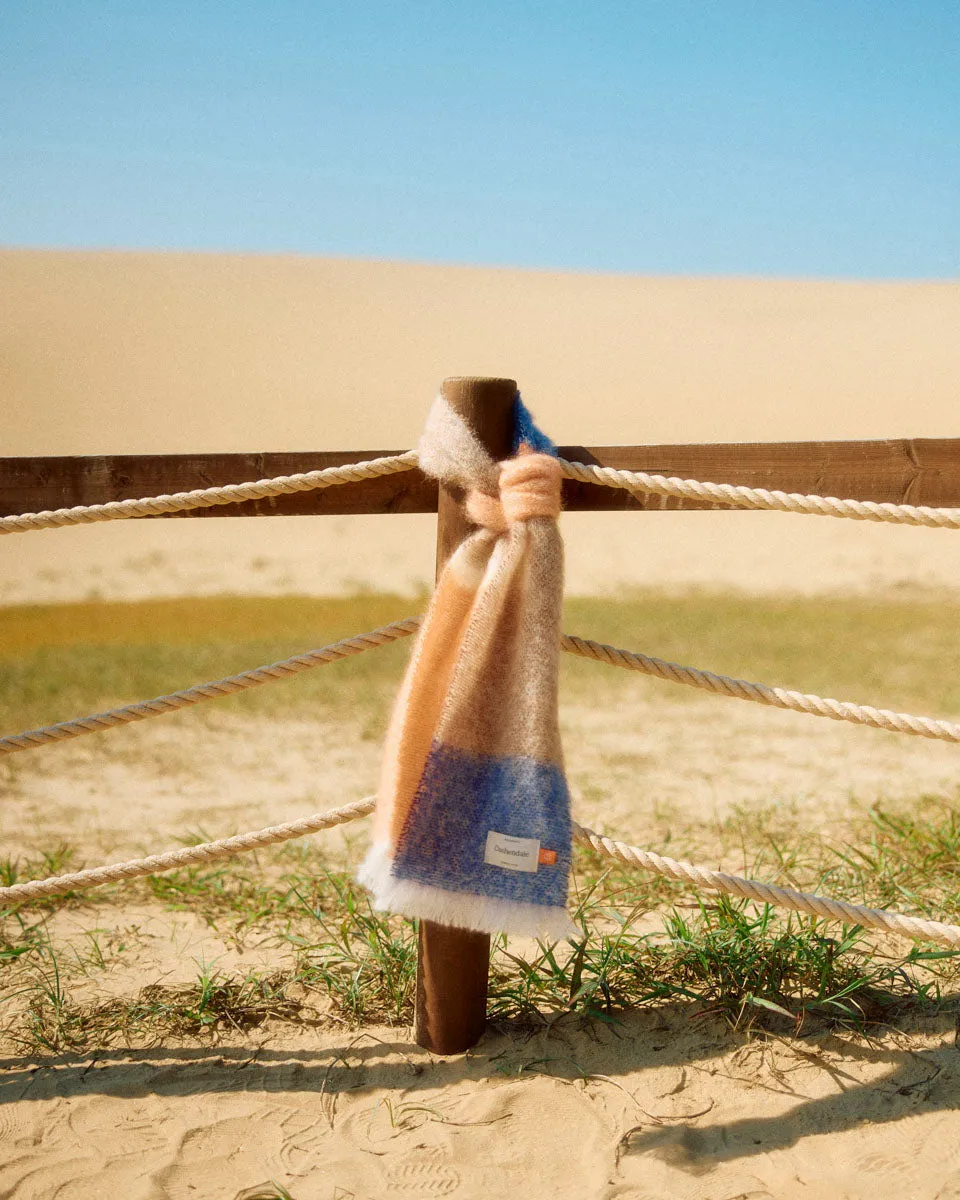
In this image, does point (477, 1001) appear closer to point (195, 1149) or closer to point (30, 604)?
point (195, 1149)

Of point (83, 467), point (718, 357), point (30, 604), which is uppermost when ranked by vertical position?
point (718, 357)

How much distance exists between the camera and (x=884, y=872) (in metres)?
3.00

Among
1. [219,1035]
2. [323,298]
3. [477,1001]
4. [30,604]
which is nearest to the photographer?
[477,1001]

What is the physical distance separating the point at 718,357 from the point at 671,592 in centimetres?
2253

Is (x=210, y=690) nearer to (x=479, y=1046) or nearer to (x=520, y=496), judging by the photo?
(x=520, y=496)

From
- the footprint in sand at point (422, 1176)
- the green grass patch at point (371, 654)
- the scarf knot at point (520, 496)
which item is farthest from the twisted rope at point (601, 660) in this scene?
the green grass patch at point (371, 654)

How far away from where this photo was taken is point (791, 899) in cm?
200

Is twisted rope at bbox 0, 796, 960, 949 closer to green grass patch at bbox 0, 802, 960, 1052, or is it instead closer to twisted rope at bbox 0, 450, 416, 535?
green grass patch at bbox 0, 802, 960, 1052

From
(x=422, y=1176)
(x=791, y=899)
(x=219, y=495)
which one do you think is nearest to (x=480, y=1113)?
(x=422, y=1176)

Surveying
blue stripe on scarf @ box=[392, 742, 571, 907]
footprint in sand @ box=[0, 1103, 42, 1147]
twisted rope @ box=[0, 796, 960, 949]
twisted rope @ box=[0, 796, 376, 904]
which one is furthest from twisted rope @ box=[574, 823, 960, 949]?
footprint in sand @ box=[0, 1103, 42, 1147]

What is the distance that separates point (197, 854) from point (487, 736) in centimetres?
75

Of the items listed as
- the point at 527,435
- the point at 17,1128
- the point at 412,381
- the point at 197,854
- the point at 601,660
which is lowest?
the point at 17,1128

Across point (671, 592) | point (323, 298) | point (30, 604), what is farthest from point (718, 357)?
point (30, 604)

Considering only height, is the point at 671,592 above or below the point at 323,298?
below
